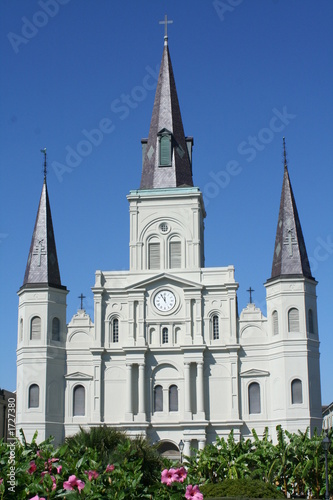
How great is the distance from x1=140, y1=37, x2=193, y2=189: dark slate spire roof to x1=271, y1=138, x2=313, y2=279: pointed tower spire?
25.6ft

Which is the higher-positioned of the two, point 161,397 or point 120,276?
point 120,276

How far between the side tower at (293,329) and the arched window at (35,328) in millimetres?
16206

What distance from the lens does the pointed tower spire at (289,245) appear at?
190 ft

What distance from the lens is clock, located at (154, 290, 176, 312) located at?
58844 mm

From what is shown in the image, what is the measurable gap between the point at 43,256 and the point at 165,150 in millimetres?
12424

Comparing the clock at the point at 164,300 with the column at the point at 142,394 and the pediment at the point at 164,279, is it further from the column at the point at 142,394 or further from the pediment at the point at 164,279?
the column at the point at 142,394

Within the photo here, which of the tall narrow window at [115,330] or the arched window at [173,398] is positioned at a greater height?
the tall narrow window at [115,330]

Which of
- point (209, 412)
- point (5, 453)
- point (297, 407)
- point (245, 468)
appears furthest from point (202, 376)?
point (5, 453)

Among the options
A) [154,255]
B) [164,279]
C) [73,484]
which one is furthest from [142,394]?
[73,484]

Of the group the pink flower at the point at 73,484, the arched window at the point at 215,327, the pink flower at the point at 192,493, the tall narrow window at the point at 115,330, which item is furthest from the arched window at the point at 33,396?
the pink flower at the point at 192,493

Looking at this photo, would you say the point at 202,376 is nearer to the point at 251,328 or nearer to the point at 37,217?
the point at 251,328

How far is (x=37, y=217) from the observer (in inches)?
2399

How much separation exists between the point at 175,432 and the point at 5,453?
3825 cm

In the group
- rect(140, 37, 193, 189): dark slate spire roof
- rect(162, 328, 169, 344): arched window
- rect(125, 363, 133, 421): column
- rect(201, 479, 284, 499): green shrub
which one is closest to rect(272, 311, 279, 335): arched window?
rect(162, 328, 169, 344): arched window
